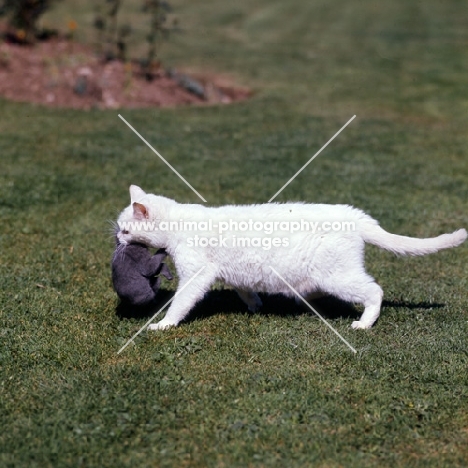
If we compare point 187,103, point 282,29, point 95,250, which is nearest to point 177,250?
point 95,250

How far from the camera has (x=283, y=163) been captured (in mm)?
10742

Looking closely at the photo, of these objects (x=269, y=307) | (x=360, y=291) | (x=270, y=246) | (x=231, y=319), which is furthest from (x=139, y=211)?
(x=360, y=291)

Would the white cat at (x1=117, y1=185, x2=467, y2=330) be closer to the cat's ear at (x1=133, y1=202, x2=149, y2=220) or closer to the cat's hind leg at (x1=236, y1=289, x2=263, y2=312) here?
the cat's ear at (x1=133, y1=202, x2=149, y2=220)

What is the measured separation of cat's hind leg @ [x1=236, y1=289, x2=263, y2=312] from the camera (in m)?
5.97

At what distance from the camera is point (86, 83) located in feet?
46.2

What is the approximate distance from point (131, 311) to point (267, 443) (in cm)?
222

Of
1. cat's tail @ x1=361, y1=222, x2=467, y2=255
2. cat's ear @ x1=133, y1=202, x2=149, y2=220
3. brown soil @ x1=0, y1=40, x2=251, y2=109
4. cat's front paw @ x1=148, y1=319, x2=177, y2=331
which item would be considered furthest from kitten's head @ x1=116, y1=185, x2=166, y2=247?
brown soil @ x1=0, y1=40, x2=251, y2=109

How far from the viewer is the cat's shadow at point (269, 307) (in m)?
5.94

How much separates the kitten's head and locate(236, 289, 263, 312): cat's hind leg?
87 centimetres

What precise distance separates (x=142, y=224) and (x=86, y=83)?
9.35 m

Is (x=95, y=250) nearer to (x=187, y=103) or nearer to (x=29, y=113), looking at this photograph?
(x=29, y=113)

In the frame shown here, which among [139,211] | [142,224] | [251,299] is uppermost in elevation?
Result: [139,211]

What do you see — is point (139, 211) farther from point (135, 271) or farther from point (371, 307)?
point (371, 307)

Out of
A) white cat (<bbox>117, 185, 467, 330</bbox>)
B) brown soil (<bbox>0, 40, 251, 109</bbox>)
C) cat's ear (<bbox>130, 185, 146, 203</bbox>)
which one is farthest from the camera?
brown soil (<bbox>0, 40, 251, 109</bbox>)
